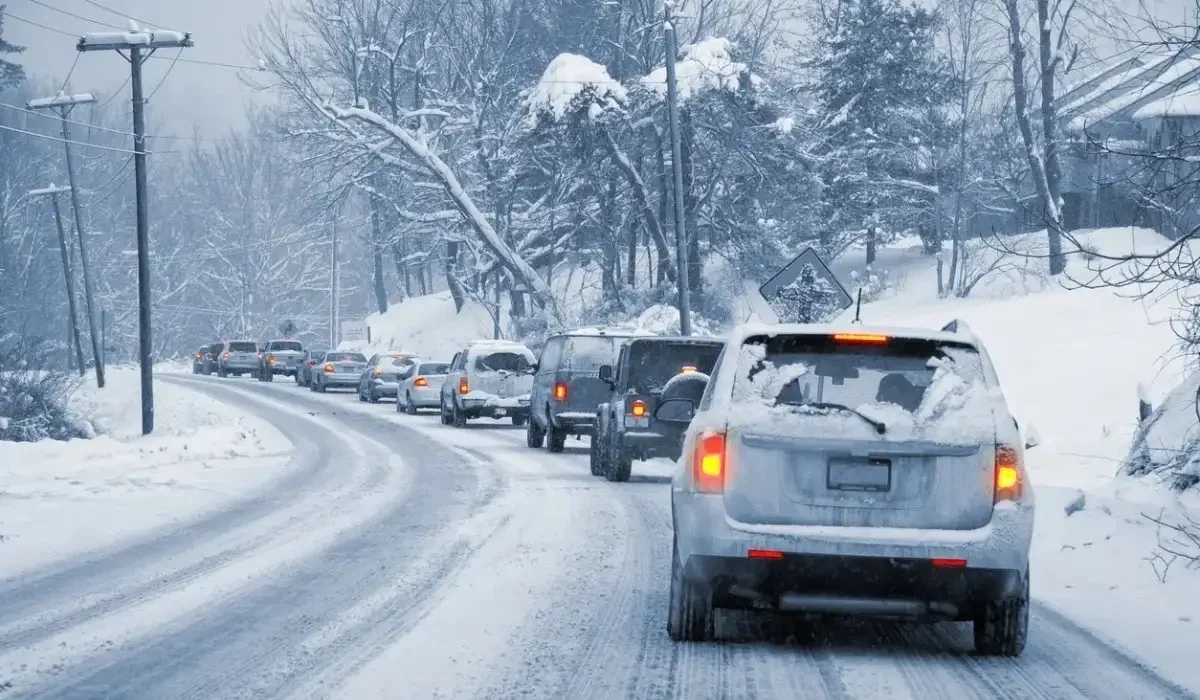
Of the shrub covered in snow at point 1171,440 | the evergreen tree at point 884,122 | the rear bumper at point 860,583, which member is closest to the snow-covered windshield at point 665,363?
the shrub covered in snow at point 1171,440

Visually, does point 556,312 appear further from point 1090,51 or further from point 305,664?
point 305,664

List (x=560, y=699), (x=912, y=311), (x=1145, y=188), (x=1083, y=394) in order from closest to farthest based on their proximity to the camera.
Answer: (x=560, y=699) < (x=1145, y=188) < (x=1083, y=394) < (x=912, y=311)

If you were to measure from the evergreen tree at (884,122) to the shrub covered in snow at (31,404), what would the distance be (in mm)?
30230

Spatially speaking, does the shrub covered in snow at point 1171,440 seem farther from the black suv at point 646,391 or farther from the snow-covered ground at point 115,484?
the snow-covered ground at point 115,484

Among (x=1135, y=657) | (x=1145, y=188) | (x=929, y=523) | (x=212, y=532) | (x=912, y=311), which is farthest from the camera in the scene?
(x=912, y=311)

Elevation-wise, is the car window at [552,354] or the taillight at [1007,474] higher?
the car window at [552,354]

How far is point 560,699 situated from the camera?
6.47m

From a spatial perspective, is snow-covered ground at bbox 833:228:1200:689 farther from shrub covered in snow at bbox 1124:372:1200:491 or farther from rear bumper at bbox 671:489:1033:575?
rear bumper at bbox 671:489:1033:575

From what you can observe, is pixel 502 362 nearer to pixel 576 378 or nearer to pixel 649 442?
pixel 576 378

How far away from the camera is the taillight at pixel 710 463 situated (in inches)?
290

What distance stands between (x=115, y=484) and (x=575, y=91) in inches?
1084

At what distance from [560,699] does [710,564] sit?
3.86 ft

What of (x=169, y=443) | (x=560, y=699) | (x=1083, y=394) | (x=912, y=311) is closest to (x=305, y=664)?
(x=560, y=699)

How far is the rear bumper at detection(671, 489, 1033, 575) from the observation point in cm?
711
